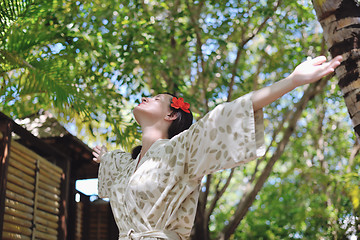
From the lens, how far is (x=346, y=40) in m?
2.83

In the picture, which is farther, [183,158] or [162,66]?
[162,66]

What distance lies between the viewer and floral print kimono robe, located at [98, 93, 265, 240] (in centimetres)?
211

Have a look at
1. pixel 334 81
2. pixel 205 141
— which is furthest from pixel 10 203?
pixel 334 81

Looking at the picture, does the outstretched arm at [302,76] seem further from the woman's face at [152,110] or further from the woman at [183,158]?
the woman's face at [152,110]

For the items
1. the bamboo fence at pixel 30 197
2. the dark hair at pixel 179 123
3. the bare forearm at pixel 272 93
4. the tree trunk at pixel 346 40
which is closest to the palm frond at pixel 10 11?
the bamboo fence at pixel 30 197

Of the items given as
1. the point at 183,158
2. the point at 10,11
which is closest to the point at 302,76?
the point at 183,158

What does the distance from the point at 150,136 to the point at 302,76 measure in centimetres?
104

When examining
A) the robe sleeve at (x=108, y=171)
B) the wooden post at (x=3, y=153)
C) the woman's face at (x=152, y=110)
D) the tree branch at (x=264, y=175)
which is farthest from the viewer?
the tree branch at (x=264, y=175)

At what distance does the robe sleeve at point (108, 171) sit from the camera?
9.26ft

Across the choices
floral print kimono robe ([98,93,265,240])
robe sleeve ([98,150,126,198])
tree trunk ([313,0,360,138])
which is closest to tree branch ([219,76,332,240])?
tree trunk ([313,0,360,138])

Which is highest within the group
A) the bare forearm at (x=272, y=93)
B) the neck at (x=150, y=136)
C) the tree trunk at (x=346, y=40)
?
the tree trunk at (x=346, y=40)

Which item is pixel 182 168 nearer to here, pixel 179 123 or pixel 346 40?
pixel 179 123

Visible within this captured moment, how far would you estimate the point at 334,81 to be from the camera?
995 centimetres

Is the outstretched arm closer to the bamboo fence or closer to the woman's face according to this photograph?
the woman's face
